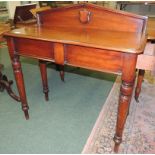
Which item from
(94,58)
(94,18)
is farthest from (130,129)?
(94,18)

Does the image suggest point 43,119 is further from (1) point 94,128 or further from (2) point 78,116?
(1) point 94,128

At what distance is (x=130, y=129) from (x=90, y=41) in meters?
0.94

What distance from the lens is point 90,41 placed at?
3.30ft

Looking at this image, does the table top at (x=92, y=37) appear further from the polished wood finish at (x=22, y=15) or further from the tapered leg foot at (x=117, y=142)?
the polished wood finish at (x=22, y=15)

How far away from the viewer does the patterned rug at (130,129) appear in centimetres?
137

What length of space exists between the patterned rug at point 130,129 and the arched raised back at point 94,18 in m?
0.85

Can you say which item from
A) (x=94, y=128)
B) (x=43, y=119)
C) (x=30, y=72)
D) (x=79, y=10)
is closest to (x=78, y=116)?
(x=94, y=128)

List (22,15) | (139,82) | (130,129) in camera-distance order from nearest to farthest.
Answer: (130,129), (139,82), (22,15)

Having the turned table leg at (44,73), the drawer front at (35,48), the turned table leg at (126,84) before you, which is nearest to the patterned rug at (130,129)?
the turned table leg at (126,84)

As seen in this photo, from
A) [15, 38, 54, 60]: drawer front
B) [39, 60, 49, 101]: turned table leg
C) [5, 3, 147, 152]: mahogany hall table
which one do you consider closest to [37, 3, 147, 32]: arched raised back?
[5, 3, 147, 152]: mahogany hall table

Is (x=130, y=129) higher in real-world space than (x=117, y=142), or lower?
lower

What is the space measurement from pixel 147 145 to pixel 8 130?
1165 millimetres

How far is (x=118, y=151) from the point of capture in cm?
133

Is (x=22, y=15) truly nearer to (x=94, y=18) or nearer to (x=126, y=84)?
(x=94, y=18)
